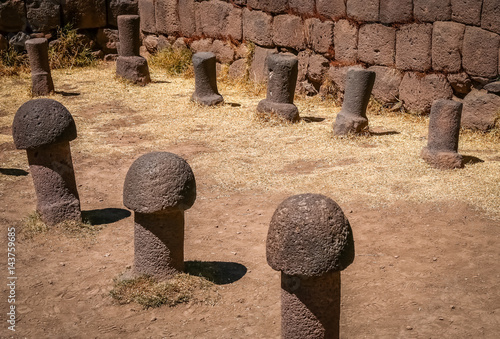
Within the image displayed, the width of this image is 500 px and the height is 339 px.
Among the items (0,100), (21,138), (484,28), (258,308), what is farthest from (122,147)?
(484,28)

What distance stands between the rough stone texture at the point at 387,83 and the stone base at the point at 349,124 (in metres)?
1.28

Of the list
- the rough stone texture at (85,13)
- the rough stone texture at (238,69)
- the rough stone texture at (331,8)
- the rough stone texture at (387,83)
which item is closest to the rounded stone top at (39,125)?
the rough stone texture at (387,83)

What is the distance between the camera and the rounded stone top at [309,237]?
12.0ft

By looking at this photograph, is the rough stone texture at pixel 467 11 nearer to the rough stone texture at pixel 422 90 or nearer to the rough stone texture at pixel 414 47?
the rough stone texture at pixel 414 47

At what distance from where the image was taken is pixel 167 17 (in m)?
13.4

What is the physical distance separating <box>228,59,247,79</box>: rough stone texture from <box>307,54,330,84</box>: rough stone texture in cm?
153

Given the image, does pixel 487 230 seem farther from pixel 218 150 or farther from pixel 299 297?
pixel 218 150

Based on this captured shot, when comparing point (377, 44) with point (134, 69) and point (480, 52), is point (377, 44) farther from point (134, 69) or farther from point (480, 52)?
point (134, 69)

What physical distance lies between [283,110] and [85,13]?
621 centimetres

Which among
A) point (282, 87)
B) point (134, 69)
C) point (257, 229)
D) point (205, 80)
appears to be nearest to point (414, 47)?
point (282, 87)

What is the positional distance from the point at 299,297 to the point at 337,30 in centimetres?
731

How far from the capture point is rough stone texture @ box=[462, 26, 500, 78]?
8445mm

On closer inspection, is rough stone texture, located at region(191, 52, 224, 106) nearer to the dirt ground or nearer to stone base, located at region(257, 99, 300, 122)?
the dirt ground

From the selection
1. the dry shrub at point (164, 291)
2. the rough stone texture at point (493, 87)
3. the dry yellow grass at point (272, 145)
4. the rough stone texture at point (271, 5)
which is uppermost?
the rough stone texture at point (271, 5)
